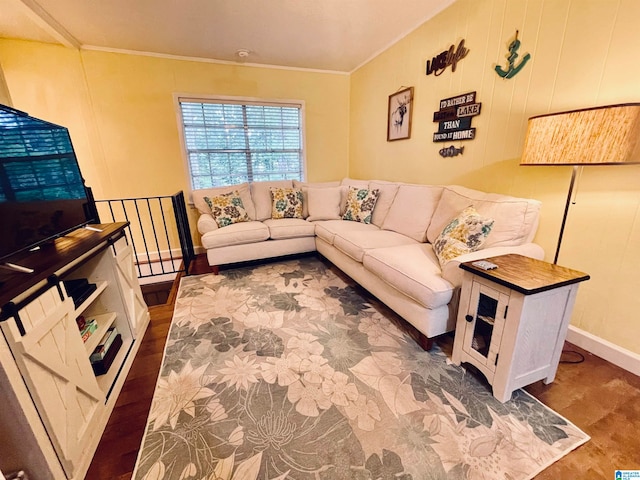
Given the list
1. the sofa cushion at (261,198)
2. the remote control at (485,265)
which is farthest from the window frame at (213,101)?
the remote control at (485,265)

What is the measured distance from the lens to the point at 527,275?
133 centimetres

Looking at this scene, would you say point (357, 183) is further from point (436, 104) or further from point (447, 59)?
point (447, 59)

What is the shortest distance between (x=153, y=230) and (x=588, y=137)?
4.21 metres

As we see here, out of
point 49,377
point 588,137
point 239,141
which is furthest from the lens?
point 239,141

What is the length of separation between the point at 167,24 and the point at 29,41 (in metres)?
1.49

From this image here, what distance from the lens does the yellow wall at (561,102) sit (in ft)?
4.87

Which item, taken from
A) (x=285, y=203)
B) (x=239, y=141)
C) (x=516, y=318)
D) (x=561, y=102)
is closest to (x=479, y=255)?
(x=516, y=318)

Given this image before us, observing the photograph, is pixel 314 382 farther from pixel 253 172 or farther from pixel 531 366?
pixel 253 172

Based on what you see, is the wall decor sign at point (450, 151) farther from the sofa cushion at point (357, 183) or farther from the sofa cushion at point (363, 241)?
the sofa cushion at point (357, 183)

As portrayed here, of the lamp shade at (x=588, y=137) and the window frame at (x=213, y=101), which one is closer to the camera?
the lamp shade at (x=588, y=137)

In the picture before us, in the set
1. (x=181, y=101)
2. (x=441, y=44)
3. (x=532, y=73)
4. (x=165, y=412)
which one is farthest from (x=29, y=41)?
(x=532, y=73)

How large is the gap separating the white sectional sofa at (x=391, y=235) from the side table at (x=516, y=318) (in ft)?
0.62

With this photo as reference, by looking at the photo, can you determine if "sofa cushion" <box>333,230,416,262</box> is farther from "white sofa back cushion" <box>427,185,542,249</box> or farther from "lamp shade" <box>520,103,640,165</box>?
"lamp shade" <box>520,103,640,165</box>

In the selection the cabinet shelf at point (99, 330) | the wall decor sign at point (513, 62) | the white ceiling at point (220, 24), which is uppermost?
the white ceiling at point (220, 24)
